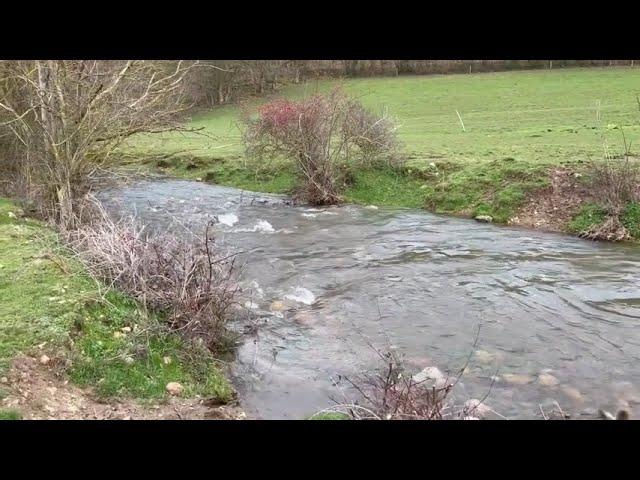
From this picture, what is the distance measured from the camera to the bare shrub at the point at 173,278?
27.5 feet

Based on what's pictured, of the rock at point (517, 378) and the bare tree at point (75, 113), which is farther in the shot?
the bare tree at point (75, 113)

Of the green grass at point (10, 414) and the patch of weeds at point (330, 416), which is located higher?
the green grass at point (10, 414)

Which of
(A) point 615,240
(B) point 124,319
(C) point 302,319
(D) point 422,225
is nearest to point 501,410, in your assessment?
(C) point 302,319

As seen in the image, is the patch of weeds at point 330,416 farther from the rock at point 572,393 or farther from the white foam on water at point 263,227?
the white foam on water at point 263,227

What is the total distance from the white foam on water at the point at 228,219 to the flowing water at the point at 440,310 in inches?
10.8

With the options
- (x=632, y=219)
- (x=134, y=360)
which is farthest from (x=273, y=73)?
(x=134, y=360)

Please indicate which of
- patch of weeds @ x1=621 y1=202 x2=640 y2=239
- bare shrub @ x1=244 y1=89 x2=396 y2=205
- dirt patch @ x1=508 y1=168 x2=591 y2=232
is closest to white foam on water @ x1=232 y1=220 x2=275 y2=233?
bare shrub @ x1=244 y1=89 x2=396 y2=205

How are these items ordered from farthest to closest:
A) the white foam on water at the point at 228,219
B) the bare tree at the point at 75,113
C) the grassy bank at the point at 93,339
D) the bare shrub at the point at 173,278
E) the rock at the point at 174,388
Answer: the white foam on water at the point at 228,219 → the bare tree at the point at 75,113 → the bare shrub at the point at 173,278 → the rock at the point at 174,388 → the grassy bank at the point at 93,339

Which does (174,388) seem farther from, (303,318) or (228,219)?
(228,219)

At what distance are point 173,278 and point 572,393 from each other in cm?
592

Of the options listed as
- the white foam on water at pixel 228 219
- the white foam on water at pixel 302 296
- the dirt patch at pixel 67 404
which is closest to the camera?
the dirt patch at pixel 67 404

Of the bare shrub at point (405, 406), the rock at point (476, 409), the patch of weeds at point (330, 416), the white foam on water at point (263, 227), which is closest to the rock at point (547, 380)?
the bare shrub at point (405, 406)

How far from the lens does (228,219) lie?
18344mm

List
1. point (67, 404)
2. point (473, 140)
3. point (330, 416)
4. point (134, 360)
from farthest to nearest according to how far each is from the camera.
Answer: point (473, 140)
point (134, 360)
point (330, 416)
point (67, 404)
